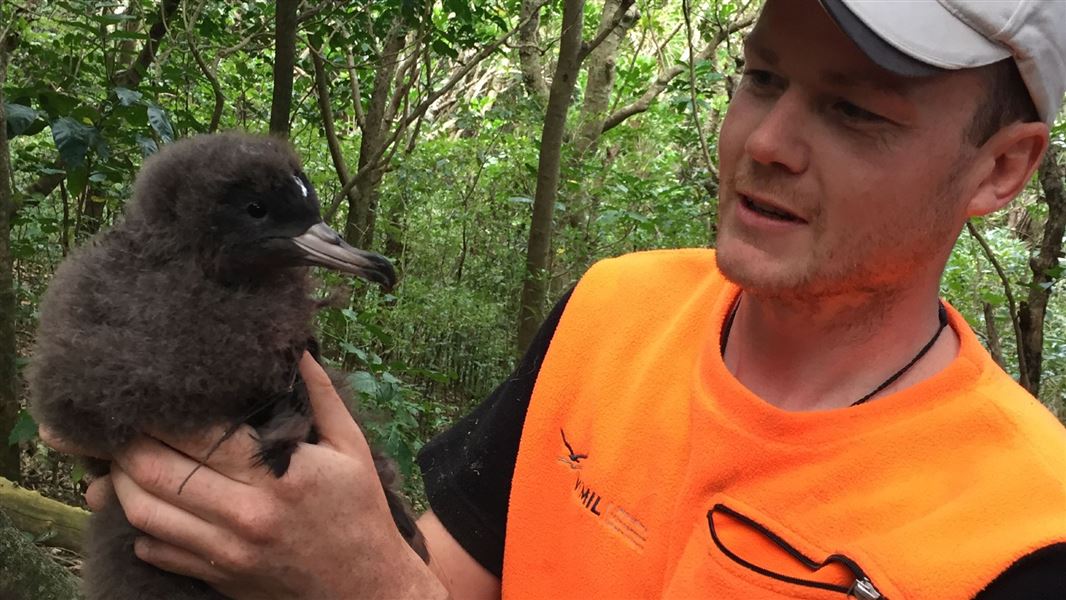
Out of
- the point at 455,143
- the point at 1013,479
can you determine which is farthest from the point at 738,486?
the point at 455,143

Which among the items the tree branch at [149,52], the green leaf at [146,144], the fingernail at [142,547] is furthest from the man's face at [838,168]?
the tree branch at [149,52]

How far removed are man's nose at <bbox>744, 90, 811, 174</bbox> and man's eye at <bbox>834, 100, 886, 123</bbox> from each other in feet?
0.19

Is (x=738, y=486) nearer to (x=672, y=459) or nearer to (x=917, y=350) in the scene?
(x=672, y=459)

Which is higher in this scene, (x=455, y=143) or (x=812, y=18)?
(x=812, y=18)

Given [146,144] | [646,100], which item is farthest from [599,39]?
[646,100]

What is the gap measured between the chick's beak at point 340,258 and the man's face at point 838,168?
740 mm

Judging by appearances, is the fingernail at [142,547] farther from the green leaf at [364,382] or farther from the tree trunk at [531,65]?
the tree trunk at [531,65]

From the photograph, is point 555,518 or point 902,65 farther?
point 555,518

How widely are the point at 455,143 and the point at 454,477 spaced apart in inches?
267

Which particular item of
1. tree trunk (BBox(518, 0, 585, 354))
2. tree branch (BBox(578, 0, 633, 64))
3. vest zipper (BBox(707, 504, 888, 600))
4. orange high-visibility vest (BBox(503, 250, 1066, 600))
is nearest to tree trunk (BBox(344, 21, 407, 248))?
tree trunk (BBox(518, 0, 585, 354))

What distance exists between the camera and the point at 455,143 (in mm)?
8539

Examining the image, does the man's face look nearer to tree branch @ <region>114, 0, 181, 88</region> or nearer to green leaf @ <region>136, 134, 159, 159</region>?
green leaf @ <region>136, 134, 159, 159</region>

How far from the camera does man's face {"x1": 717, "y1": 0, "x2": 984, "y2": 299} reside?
148 cm

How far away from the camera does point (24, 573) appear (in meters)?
2.85
